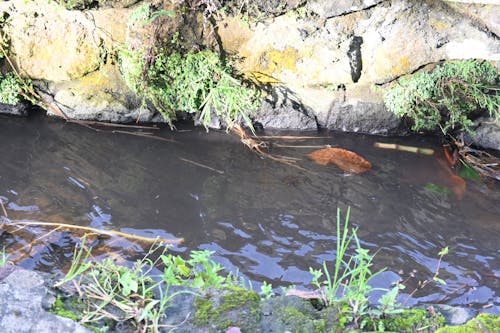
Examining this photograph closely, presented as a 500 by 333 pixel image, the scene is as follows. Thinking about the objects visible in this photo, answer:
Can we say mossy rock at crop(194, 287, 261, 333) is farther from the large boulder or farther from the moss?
the large boulder

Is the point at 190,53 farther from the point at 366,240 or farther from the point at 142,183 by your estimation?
the point at 366,240

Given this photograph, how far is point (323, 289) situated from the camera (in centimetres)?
211

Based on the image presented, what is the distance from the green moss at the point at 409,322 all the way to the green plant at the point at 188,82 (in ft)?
12.4

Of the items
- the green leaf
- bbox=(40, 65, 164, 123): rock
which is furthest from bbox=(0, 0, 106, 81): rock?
the green leaf

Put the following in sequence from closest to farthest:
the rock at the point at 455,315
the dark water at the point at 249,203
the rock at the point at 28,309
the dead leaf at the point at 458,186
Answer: the rock at the point at 28,309 → the rock at the point at 455,315 → the dark water at the point at 249,203 → the dead leaf at the point at 458,186

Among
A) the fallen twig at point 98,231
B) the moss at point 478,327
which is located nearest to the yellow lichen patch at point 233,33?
the fallen twig at point 98,231

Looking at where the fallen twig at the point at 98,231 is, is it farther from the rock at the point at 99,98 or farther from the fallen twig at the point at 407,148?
the fallen twig at the point at 407,148

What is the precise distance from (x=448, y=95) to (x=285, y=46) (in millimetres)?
1937

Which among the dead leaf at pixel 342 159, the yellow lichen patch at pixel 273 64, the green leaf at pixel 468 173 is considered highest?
the yellow lichen patch at pixel 273 64

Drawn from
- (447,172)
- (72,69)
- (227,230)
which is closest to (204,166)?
(227,230)

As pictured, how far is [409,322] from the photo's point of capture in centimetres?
194

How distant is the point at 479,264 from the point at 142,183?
10.3 feet

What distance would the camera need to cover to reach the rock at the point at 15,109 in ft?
19.4

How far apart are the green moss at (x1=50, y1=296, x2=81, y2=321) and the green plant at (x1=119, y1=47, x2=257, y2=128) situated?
12.5 ft
